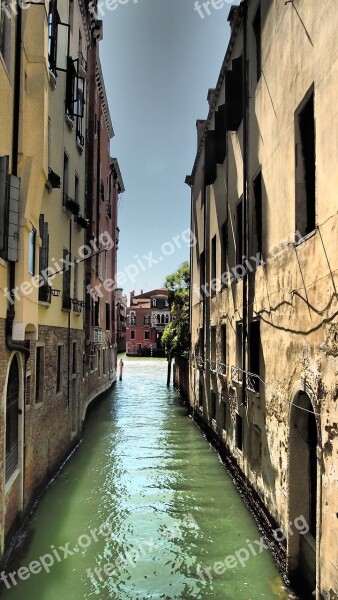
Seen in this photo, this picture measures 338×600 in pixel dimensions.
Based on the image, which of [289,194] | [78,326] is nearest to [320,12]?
[289,194]

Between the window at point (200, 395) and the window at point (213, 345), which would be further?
the window at point (200, 395)

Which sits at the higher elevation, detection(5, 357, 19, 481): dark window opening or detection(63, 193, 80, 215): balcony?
detection(63, 193, 80, 215): balcony

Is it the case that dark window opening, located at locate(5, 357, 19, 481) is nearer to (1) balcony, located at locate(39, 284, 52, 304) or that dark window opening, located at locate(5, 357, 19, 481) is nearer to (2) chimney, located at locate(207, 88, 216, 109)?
(1) balcony, located at locate(39, 284, 52, 304)

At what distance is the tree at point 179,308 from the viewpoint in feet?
72.0

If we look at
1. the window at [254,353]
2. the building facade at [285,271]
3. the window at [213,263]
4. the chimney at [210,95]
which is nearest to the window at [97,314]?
the window at [213,263]

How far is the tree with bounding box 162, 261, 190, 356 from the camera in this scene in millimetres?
21938

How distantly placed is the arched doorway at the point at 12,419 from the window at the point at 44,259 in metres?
2.18

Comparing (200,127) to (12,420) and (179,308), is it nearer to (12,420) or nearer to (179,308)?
(179,308)

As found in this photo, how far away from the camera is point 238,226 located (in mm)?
9086

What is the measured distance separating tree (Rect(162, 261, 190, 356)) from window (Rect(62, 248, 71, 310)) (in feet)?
36.2

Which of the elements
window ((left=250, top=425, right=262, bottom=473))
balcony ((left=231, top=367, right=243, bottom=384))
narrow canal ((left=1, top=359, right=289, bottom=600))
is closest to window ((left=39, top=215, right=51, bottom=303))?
narrow canal ((left=1, top=359, right=289, bottom=600))

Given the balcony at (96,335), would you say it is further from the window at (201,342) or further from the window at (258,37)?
the window at (258,37)

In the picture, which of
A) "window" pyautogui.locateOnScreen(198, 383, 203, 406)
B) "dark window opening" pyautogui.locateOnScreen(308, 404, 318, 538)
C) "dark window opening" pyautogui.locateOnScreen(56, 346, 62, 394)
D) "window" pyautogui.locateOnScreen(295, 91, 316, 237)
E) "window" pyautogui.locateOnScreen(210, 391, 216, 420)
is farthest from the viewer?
"window" pyautogui.locateOnScreen(198, 383, 203, 406)

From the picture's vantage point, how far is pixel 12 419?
6285 mm
